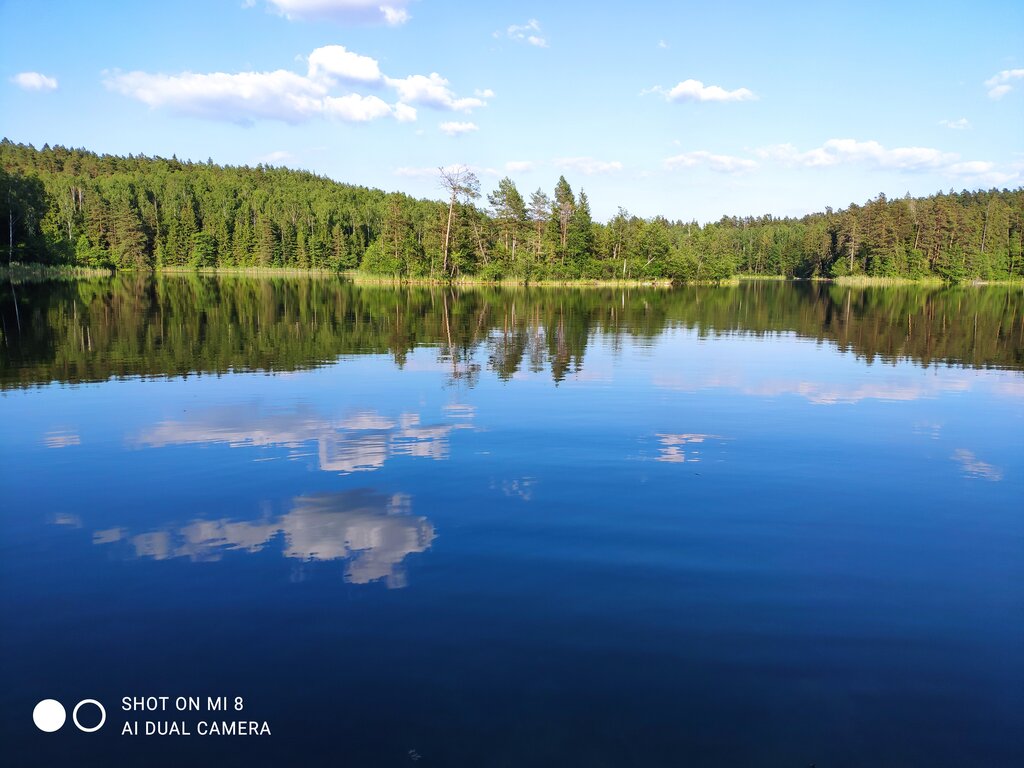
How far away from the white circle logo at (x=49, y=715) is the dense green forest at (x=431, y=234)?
8516cm

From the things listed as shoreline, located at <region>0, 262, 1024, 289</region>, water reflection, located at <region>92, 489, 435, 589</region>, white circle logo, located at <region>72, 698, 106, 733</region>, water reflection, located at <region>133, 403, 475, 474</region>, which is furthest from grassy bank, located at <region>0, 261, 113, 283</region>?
white circle logo, located at <region>72, 698, 106, 733</region>

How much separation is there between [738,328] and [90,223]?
135 meters

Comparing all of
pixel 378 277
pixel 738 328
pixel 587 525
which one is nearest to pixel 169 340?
pixel 587 525

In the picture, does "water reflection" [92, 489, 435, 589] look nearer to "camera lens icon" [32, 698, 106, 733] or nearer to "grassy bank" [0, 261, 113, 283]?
"camera lens icon" [32, 698, 106, 733]

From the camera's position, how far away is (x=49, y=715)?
5707 mm

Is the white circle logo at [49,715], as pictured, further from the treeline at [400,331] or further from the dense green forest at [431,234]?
the dense green forest at [431,234]

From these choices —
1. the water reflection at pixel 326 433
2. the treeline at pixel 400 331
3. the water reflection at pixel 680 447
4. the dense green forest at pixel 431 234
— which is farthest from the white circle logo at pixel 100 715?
the dense green forest at pixel 431 234

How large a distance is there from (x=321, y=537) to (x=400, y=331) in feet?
92.4

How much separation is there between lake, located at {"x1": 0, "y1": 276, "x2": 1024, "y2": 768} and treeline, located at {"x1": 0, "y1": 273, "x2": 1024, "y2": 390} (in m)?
4.71

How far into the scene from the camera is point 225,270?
148m

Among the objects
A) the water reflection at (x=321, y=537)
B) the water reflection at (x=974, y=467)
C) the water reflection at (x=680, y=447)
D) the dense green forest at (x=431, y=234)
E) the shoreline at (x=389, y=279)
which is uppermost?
the dense green forest at (x=431, y=234)

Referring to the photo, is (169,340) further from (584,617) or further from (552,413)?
(584,617)

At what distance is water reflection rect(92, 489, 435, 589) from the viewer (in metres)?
8.45

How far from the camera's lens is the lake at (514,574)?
549 cm
